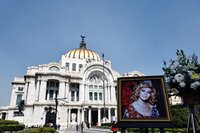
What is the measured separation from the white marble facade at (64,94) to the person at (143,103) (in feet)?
118

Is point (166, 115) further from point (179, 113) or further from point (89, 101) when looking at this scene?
point (89, 101)

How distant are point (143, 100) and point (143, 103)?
121 millimetres

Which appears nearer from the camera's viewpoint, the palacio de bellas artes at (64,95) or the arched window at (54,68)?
the palacio de bellas artes at (64,95)

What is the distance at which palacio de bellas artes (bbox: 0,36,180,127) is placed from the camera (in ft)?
140

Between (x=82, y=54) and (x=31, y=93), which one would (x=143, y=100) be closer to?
(x=31, y=93)

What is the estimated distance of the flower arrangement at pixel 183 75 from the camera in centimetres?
598

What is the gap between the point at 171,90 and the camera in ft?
22.1

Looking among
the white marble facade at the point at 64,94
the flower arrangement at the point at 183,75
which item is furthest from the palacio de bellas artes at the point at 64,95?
the flower arrangement at the point at 183,75

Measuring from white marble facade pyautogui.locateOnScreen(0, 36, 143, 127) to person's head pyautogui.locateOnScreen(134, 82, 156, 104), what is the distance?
35934 mm

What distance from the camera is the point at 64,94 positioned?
45.4m

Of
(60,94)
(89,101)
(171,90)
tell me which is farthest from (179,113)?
(60,94)

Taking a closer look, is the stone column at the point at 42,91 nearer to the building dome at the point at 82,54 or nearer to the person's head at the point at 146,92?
the building dome at the point at 82,54

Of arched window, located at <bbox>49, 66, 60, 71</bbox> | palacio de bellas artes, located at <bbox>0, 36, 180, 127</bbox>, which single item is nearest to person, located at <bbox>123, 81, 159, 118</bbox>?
palacio de bellas artes, located at <bbox>0, 36, 180, 127</bbox>

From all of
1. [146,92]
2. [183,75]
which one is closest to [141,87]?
[146,92]
